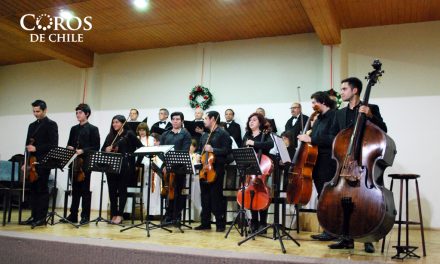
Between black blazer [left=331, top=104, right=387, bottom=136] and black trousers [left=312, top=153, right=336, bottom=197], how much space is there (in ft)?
0.92

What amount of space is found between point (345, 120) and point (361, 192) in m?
0.98

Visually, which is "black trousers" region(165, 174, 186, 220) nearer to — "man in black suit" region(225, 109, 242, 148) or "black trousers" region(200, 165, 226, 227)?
"black trousers" region(200, 165, 226, 227)

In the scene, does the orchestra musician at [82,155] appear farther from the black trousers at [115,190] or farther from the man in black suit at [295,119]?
the man in black suit at [295,119]

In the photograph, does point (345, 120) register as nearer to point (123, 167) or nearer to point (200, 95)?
point (123, 167)

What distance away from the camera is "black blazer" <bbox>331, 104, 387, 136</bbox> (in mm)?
3668

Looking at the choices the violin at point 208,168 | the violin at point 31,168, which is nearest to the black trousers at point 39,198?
the violin at point 31,168

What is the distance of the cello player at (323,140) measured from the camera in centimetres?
419

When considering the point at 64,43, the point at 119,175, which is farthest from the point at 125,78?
the point at 119,175

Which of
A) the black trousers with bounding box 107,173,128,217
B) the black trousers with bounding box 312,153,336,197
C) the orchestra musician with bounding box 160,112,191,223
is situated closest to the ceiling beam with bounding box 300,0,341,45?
the orchestra musician with bounding box 160,112,191,223

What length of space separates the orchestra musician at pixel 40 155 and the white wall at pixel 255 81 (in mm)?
3868

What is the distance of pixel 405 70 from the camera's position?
727 centimetres

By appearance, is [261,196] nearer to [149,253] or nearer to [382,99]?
[149,253]

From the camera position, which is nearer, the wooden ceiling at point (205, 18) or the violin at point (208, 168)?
the violin at point (208, 168)

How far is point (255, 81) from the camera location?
334 inches
